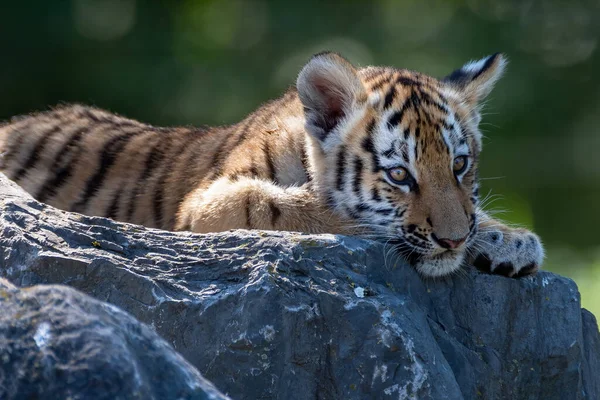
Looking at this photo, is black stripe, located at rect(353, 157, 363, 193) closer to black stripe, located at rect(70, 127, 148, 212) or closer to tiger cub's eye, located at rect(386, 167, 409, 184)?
tiger cub's eye, located at rect(386, 167, 409, 184)

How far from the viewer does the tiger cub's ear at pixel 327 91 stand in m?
3.98

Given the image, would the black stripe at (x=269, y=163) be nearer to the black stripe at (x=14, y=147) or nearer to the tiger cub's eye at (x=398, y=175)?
the tiger cub's eye at (x=398, y=175)

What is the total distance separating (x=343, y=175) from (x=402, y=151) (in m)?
0.32

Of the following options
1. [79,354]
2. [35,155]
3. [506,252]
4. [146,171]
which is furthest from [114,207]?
[79,354]

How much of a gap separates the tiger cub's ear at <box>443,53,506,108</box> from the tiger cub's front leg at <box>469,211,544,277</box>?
2.83ft

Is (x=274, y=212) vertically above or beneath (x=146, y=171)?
beneath

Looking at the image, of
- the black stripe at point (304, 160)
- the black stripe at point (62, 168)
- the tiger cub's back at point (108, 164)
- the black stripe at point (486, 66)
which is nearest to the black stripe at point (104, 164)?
the tiger cub's back at point (108, 164)

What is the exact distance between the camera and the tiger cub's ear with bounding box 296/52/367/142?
3984 millimetres

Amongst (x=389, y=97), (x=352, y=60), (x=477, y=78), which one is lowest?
(x=389, y=97)

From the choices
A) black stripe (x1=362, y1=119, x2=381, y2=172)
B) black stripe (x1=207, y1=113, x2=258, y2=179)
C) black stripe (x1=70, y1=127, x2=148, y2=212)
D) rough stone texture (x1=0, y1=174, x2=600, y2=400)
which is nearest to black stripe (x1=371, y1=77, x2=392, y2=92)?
black stripe (x1=362, y1=119, x2=381, y2=172)

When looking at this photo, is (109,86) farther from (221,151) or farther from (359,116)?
(359,116)

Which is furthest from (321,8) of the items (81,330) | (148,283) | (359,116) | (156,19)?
(81,330)

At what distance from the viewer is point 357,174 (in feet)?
12.8

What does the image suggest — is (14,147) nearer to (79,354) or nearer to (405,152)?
(405,152)
